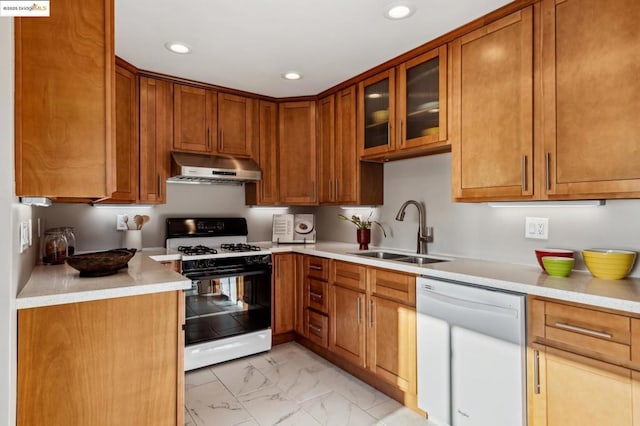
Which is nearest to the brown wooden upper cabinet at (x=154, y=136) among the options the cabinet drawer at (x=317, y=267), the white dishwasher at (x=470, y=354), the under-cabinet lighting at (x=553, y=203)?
the cabinet drawer at (x=317, y=267)

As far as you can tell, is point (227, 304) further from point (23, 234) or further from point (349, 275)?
point (23, 234)

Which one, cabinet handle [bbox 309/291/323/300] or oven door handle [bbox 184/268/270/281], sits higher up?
oven door handle [bbox 184/268/270/281]

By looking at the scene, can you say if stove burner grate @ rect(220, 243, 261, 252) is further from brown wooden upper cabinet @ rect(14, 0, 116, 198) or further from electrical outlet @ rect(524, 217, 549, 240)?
electrical outlet @ rect(524, 217, 549, 240)

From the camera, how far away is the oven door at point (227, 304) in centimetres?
283

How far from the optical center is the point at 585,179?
5.72ft

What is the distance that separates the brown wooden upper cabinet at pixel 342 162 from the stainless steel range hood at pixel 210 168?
2.15 feet

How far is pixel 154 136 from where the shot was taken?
299cm

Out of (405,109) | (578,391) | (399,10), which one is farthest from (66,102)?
(578,391)

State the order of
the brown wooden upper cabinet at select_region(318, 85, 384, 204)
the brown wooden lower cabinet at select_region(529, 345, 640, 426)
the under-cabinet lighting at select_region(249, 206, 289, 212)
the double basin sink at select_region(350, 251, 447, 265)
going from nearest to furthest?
the brown wooden lower cabinet at select_region(529, 345, 640, 426) < the double basin sink at select_region(350, 251, 447, 265) < the brown wooden upper cabinet at select_region(318, 85, 384, 204) < the under-cabinet lighting at select_region(249, 206, 289, 212)

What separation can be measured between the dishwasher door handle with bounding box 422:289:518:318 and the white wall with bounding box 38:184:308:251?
2190 millimetres

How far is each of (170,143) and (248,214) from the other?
42.2 inches

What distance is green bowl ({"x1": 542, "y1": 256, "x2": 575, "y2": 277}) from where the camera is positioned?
1.81 metres

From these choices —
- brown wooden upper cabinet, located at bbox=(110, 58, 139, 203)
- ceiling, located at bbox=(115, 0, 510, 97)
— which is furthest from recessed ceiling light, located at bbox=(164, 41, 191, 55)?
brown wooden upper cabinet, located at bbox=(110, 58, 139, 203)

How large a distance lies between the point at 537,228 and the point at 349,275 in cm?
128
